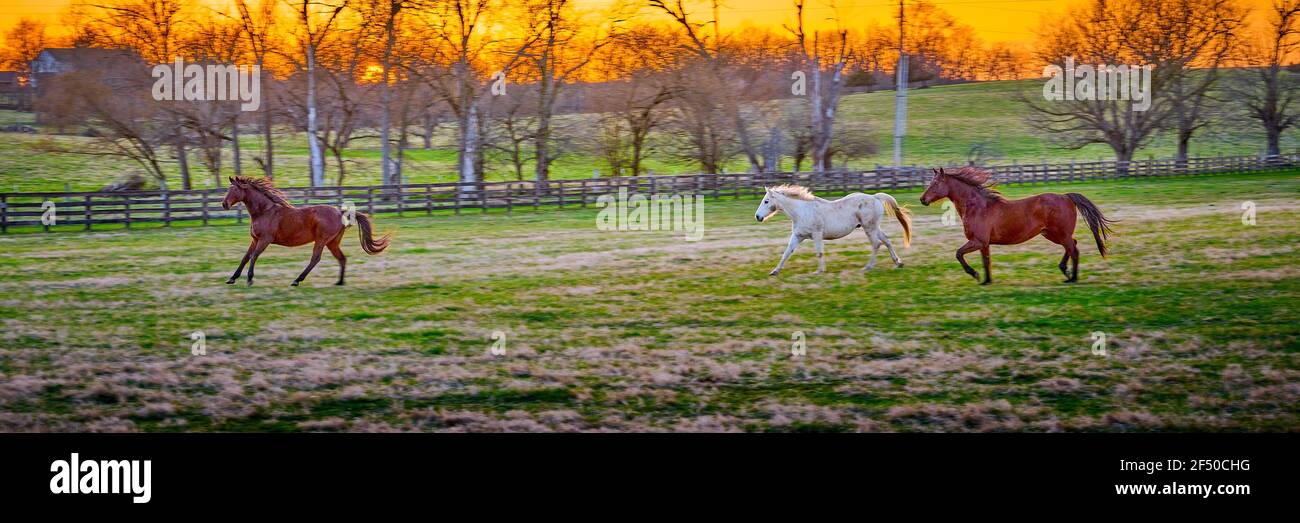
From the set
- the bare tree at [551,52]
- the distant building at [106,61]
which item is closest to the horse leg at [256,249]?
the distant building at [106,61]

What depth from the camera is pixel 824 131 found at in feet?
118

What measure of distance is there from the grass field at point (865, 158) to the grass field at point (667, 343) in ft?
77.4

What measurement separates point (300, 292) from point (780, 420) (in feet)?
25.4

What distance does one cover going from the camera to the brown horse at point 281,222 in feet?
39.7

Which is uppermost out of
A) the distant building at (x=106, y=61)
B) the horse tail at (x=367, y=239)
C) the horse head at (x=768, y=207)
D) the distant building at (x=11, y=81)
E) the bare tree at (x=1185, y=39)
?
the bare tree at (x=1185, y=39)

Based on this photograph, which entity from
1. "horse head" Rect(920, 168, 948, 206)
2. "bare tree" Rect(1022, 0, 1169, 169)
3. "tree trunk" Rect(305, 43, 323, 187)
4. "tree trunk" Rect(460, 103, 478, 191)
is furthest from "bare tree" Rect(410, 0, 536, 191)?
"bare tree" Rect(1022, 0, 1169, 169)

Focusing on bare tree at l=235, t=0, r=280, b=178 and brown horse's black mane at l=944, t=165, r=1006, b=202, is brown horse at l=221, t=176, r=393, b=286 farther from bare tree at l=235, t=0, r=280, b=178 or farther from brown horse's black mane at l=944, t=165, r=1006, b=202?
bare tree at l=235, t=0, r=280, b=178

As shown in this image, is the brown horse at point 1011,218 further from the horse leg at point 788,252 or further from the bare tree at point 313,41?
the bare tree at point 313,41

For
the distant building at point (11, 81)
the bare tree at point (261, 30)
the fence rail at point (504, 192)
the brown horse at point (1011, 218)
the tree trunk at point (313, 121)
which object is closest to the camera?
the brown horse at point (1011, 218)

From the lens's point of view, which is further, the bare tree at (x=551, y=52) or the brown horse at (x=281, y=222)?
the bare tree at (x=551, y=52)

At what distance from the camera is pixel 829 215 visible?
1309 centimetres
